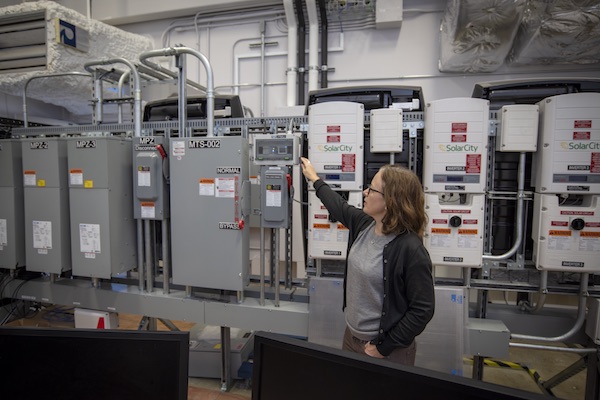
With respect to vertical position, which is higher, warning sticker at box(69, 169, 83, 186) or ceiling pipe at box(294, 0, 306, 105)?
ceiling pipe at box(294, 0, 306, 105)

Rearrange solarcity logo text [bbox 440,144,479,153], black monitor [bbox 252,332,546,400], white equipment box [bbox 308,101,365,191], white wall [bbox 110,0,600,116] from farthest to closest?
1. white wall [bbox 110,0,600,116]
2. white equipment box [bbox 308,101,365,191]
3. solarcity logo text [bbox 440,144,479,153]
4. black monitor [bbox 252,332,546,400]

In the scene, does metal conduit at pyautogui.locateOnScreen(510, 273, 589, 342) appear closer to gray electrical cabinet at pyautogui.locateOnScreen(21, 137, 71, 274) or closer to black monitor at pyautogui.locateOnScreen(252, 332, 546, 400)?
black monitor at pyautogui.locateOnScreen(252, 332, 546, 400)

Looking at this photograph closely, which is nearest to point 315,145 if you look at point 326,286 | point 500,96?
point 326,286

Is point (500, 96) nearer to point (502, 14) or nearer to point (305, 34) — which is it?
point (502, 14)

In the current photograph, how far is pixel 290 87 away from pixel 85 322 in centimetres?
314

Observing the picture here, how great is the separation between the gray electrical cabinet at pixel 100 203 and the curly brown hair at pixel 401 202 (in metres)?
1.79

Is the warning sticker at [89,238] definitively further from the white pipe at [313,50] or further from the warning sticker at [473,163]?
the white pipe at [313,50]

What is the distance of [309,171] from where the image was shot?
1.96 m

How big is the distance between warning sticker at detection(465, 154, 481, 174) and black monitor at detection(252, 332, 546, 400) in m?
1.52

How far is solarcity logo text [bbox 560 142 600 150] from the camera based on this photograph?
68.4 inches

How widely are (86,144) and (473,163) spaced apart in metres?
2.44

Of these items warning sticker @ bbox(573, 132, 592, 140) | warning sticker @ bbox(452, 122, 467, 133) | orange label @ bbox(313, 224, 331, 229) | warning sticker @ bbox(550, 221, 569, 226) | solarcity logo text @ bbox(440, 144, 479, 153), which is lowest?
orange label @ bbox(313, 224, 331, 229)

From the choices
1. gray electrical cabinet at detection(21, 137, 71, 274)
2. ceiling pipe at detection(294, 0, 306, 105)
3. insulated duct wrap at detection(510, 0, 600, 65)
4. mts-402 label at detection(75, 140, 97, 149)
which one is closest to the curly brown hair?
mts-402 label at detection(75, 140, 97, 149)

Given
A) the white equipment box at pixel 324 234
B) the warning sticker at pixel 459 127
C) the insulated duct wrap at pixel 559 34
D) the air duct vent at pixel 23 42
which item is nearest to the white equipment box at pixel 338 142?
the white equipment box at pixel 324 234
